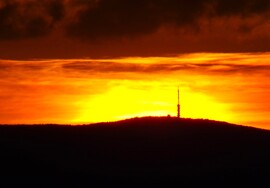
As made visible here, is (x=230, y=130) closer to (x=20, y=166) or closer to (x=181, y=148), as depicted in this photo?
(x=181, y=148)

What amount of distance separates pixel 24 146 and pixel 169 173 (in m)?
8.49

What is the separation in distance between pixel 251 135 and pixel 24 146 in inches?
626

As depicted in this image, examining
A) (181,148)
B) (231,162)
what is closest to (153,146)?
(181,148)

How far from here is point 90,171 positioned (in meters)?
43.4

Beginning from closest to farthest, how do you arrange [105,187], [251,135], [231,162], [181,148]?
[105,187] < [231,162] < [181,148] < [251,135]

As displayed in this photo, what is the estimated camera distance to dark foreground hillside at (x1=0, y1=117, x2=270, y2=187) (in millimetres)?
42125

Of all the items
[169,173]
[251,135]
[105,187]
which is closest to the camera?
[105,187]

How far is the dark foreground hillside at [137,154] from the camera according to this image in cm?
4212

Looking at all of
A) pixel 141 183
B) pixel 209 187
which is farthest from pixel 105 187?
pixel 209 187

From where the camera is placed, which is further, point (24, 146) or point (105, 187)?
point (24, 146)

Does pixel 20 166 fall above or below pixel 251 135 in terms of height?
below

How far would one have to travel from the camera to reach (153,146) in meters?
50.1

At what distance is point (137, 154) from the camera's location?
48281 millimetres

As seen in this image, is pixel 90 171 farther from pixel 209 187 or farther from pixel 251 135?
pixel 251 135
